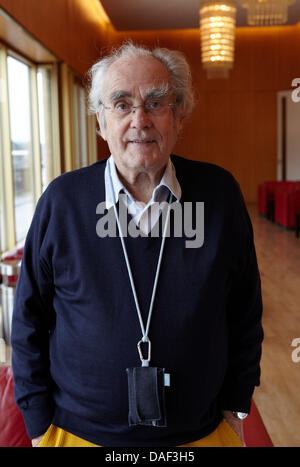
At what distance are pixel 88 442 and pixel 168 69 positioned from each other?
1.15m

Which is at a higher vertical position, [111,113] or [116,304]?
[111,113]

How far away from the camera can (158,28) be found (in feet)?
51.8

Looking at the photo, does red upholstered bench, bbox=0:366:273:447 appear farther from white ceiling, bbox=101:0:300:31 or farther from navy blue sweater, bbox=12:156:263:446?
white ceiling, bbox=101:0:300:31

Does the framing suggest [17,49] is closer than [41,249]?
No

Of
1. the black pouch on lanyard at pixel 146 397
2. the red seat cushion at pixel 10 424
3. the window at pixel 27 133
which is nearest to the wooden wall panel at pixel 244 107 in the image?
the window at pixel 27 133

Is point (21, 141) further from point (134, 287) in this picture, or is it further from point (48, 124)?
point (134, 287)

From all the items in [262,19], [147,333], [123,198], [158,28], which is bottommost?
[147,333]

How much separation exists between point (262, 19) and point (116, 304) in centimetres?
790

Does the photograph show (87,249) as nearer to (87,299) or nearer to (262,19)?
(87,299)

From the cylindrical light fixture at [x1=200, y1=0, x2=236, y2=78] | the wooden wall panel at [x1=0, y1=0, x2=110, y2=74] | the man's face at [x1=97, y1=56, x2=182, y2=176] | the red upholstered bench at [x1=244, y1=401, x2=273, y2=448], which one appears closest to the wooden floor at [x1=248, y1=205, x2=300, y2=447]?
the red upholstered bench at [x1=244, y1=401, x2=273, y2=448]

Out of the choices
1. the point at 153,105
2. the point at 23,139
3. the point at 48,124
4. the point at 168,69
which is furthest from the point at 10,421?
the point at 48,124

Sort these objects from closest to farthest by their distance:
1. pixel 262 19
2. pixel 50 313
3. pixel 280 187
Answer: pixel 50 313
pixel 262 19
pixel 280 187
